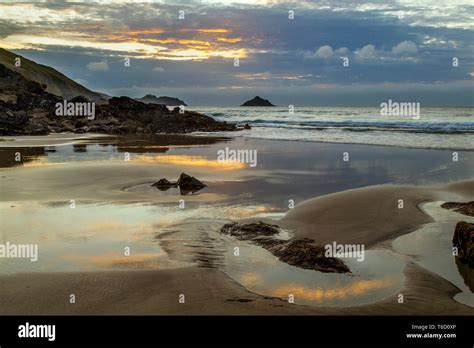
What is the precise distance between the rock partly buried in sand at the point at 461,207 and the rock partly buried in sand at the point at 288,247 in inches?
203

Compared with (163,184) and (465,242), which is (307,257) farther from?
(163,184)

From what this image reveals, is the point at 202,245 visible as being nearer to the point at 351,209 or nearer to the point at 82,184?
the point at 351,209

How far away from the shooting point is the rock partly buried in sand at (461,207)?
484 inches

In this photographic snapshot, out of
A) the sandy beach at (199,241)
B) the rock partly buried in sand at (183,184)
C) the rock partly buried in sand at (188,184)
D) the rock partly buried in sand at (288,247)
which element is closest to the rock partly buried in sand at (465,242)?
the sandy beach at (199,241)

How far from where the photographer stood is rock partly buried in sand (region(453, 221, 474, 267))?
8.44 meters

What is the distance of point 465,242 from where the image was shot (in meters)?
8.72

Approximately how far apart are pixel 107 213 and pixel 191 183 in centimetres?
415

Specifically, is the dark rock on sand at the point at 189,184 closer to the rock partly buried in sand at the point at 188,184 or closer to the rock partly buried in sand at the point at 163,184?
the rock partly buried in sand at the point at 188,184

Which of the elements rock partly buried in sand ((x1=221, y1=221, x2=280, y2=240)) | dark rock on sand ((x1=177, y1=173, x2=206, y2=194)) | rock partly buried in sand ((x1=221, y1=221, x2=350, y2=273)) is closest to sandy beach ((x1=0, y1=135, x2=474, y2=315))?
rock partly buried in sand ((x1=221, y1=221, x2=280, y2=240))

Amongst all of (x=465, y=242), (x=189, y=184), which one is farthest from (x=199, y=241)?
(x=189, y=184)

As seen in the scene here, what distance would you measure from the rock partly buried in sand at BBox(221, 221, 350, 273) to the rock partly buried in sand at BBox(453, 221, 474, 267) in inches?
89.7

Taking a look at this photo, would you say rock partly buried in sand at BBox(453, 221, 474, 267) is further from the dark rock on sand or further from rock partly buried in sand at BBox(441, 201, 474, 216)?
the dark rock on sand

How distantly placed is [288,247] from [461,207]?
6.42 metres
